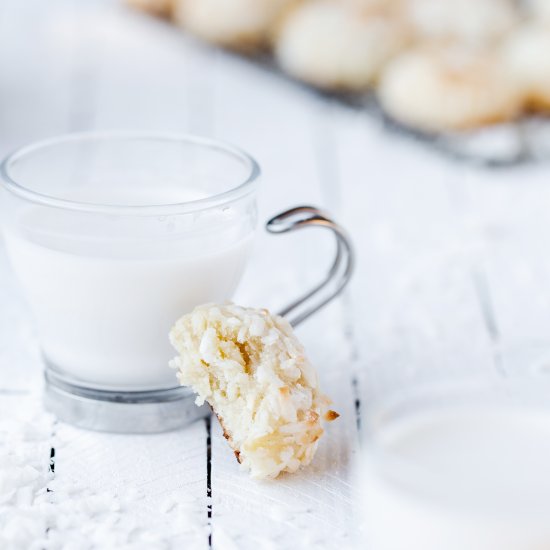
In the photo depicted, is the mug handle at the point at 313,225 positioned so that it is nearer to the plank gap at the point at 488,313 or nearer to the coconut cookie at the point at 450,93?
the plank gap at the point at 488,313

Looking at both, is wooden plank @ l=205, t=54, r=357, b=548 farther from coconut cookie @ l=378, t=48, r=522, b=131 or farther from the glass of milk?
coconut cookie @ l=378, t=48, r=522, b=131

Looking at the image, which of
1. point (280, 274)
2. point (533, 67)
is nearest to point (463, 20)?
point (533, 67)

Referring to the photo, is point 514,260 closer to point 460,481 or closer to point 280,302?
point 280,302

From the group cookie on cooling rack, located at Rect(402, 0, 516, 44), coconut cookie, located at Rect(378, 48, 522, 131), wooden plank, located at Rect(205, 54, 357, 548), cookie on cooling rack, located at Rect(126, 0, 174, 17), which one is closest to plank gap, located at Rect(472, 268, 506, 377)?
wooden plank, located at Rect(205, 54, 357, 548)

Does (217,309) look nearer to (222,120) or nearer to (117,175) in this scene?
(117,175)

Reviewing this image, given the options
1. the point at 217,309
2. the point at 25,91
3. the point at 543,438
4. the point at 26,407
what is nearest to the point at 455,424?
the point at 543,438
